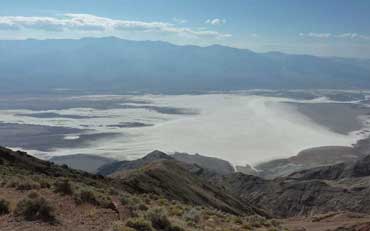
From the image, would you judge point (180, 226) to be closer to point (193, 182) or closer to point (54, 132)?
point (193, 182)

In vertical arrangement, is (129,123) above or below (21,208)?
below

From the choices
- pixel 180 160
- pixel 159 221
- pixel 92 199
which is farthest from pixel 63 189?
pixel 180 160

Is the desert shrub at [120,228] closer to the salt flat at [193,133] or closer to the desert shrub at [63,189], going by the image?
the desert shrub at [63,189]

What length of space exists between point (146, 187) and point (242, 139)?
106m

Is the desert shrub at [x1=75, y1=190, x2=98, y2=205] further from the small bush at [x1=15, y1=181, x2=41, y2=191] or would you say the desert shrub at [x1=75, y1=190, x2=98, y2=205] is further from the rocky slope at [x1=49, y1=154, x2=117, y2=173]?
the rocky slope at [x1=49, y1=154, x2=117, y2=173]

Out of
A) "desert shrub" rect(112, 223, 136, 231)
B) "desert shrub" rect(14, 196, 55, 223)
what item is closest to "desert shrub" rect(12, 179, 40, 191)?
"desert shrub" rect(14, 196, 55, 223)

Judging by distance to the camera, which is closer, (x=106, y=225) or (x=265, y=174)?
(x=106, y=225)

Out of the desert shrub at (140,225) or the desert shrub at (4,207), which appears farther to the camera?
the desert shrub at (4,207)

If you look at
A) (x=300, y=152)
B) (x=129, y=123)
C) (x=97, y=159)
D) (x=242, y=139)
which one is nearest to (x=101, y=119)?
(x=129, y=123)

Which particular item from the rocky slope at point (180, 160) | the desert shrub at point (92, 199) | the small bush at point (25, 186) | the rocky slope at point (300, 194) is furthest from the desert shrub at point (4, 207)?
the rocky slope at point (180, 160)

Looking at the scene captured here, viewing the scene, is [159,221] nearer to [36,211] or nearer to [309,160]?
[36,211]

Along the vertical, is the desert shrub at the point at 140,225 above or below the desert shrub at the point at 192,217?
above

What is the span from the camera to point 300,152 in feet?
425

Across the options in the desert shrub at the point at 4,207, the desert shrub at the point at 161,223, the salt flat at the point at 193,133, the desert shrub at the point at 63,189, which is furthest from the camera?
the salt flat at the point at 193,133
